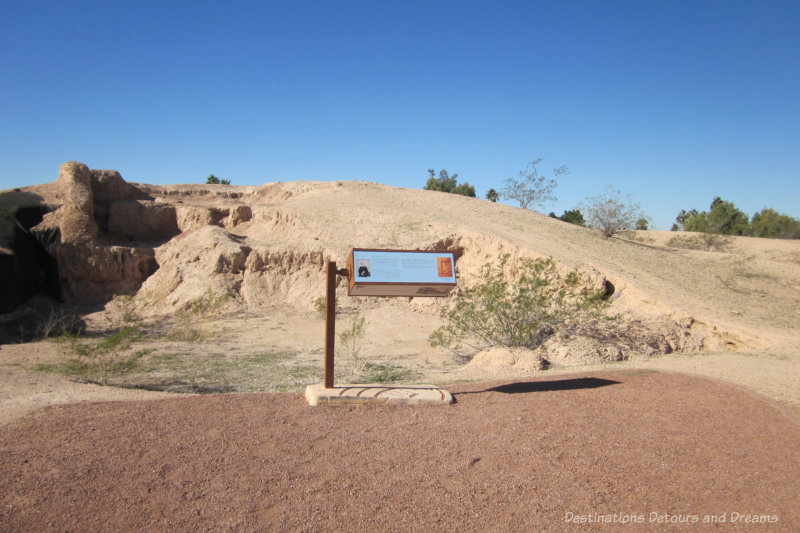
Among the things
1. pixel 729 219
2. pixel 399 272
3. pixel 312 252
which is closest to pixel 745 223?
pixel 729 219

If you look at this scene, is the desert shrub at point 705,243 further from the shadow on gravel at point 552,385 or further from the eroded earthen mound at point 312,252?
the shadow on gravel at point 552,385

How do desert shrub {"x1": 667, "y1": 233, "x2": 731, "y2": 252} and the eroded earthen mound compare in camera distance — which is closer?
the eroded earthen mound

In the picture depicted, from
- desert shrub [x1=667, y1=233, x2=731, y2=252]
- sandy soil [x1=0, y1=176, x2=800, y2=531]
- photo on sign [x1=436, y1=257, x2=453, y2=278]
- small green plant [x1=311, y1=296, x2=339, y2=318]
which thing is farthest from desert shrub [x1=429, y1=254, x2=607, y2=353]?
desert shrub [x1=667, y1=233, x2=731, y2=252]

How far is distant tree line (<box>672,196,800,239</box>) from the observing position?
119ft

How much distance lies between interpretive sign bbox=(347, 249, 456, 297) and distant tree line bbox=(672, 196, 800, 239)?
Answer: 34.1 meters

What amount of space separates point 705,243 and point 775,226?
54.7 feet

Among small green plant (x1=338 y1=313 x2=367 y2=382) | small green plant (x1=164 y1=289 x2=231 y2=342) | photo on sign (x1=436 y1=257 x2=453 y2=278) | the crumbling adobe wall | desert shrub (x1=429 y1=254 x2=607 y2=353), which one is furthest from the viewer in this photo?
the crumbling adobe wall

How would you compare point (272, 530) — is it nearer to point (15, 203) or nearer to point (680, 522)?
point (680, 522)

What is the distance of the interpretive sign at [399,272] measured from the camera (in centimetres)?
607

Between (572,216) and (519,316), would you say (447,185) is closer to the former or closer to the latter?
(572,216)

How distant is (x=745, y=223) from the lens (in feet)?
137

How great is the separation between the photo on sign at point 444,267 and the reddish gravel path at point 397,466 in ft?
5.25

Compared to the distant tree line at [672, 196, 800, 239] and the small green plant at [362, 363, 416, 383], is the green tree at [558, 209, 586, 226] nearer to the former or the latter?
the distant tree line at [672, 196, 800, 239]

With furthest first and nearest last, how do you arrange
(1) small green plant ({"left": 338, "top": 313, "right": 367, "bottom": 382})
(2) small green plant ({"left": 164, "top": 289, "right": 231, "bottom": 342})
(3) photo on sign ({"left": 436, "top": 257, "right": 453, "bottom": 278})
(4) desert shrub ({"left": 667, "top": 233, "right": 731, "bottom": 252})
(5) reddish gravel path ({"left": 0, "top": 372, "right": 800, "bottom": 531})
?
(4) desert shrub ({"left": 667, "top": 233, "right": 731, "bottom": 252}), (2) small green plant ({"left": 164, "top": 289, "right": 231, "bottom": 342}), (1) small green plant ({"left": 338, "top": 313, "right": 367, "bottom": 382}), (3) photo on sign ({"left": 436, "top": 257, "right": 453, "bottom": 278}), (5) reddish gravel path ({"left": 0, "top": 372, "right": 800, "bottom": 531})
